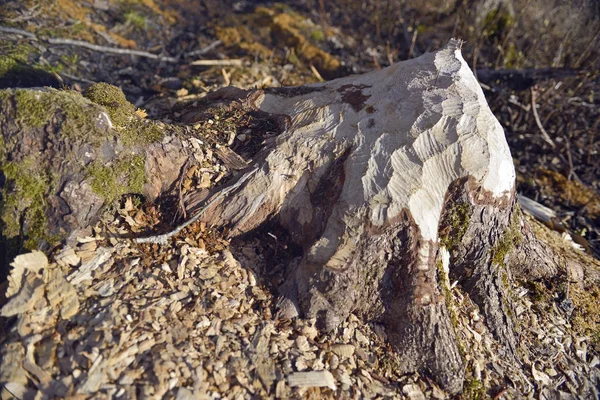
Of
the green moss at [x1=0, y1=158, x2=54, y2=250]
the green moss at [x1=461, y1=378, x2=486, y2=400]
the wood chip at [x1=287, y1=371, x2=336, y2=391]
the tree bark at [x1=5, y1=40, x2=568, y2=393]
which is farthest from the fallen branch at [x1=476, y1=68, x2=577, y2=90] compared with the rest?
the green moss at [x1=0, y1=158, x2=54, y2=250]

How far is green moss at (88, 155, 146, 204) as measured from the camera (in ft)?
9.78

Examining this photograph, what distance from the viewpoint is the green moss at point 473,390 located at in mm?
2959

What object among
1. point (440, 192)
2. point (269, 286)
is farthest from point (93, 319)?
point (440, 192)

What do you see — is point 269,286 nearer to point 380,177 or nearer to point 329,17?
point 380,177

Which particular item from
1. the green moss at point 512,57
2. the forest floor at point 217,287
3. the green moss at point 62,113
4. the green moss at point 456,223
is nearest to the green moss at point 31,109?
the green moss at point 62,113

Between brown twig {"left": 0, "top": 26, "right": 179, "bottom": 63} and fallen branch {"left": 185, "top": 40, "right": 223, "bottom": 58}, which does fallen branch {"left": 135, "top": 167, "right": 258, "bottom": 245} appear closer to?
brown twig {"left": 0, "top": 26, "right": 179, "bottom": 63}

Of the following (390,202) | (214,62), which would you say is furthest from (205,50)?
(390,202)

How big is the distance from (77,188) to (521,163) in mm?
5992

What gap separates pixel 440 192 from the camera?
310 centimetres

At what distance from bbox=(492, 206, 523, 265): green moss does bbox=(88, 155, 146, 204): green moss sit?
109 inches

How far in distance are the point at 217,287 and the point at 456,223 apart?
5.94ft

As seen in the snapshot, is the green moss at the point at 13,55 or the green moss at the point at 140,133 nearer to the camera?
the green moss at the point at 140,133

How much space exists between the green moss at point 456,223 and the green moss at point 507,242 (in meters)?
0.37

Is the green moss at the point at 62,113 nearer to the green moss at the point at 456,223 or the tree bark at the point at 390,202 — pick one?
the tree bark at the point at 390,202
